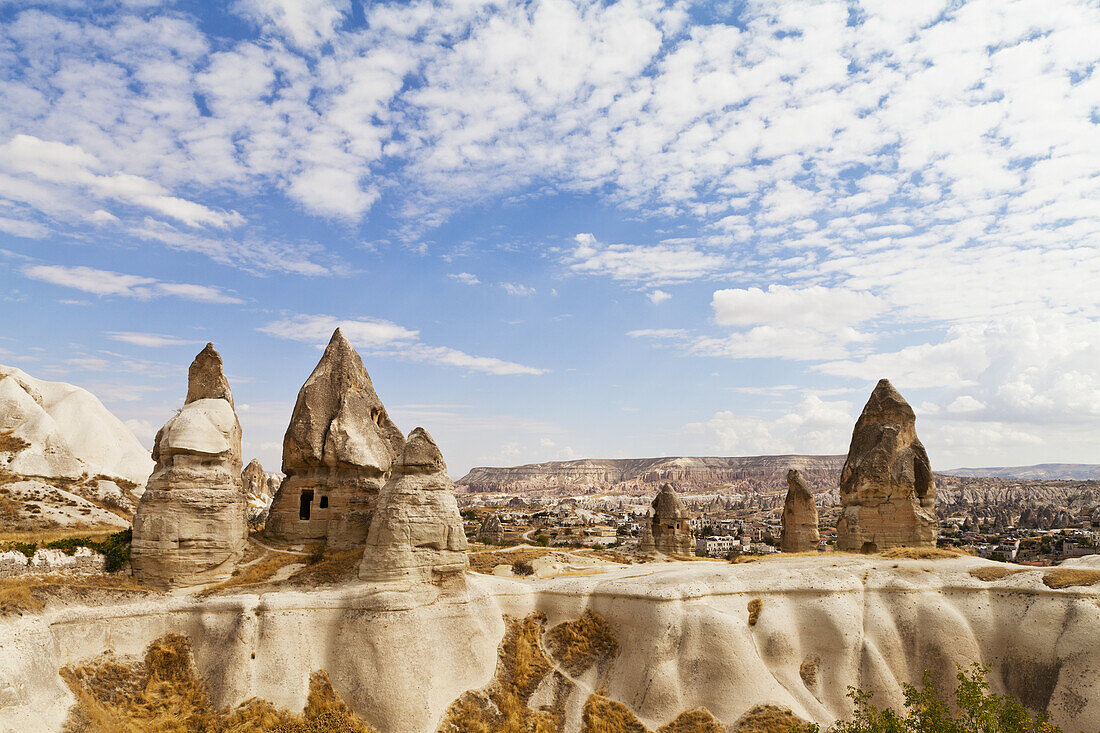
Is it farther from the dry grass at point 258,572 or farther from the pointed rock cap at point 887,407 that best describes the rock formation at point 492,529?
the pointed rock cap at point 887,407

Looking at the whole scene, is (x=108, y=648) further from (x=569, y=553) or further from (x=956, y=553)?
(x=956, y=553)

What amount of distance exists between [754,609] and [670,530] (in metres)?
21.7

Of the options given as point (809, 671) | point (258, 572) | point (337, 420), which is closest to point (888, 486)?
point (809, 671)

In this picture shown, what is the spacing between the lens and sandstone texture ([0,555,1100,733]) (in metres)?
18.9

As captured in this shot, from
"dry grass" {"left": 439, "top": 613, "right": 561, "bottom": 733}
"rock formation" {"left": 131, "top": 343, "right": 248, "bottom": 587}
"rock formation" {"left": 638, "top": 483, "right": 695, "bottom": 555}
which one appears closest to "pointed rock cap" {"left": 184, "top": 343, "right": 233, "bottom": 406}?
"rock formation" {"left": 131, "top": 343, "right": 248, "bottom": 587}

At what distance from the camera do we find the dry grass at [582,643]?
71.1 feet

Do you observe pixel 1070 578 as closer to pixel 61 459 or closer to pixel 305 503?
pixel 305 503

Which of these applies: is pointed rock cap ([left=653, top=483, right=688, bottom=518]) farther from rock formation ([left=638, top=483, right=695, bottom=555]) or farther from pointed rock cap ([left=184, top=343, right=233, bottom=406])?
pointed rock cap ([left=184, top=343, right=233, bottom=406])

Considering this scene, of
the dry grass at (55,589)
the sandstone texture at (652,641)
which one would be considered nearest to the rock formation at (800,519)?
the sandstone texture at (652,641)

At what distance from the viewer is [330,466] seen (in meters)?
29.1

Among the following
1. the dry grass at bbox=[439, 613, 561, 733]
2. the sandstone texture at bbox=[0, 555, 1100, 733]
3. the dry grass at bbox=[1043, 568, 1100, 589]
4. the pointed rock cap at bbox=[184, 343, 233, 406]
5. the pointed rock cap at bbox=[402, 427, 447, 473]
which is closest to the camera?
the sandstone texture at bbox=[0, 555, 1100, 733]

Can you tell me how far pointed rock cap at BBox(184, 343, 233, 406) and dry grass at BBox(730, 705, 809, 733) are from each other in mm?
22875

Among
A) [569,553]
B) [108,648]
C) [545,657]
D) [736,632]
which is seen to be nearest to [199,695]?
[108,648]

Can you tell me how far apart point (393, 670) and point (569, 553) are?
18.4 metres
